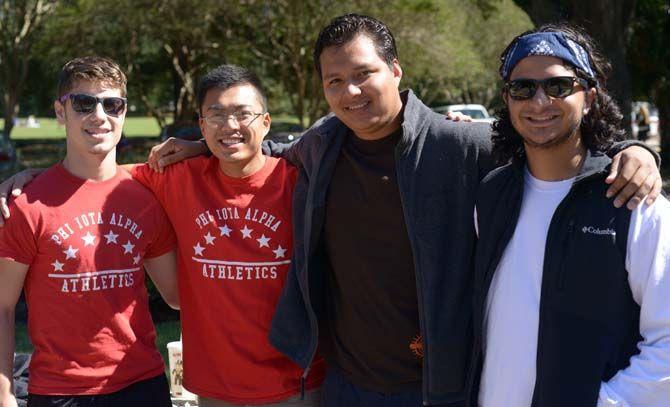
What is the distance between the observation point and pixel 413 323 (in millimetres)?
3354

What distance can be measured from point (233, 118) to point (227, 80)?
183 mm

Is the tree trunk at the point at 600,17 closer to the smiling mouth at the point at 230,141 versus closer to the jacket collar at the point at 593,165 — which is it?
the smiling mouth at the point at 230,141

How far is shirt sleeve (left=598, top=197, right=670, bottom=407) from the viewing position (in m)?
2.53

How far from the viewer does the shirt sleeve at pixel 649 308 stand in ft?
8.30

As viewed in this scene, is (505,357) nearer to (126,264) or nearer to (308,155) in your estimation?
(308,155)

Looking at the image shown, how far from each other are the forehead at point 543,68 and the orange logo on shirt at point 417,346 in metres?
1.15

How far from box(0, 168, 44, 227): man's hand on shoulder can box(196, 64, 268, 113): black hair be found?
2.64 ft

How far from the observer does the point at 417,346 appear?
3348 millimetres

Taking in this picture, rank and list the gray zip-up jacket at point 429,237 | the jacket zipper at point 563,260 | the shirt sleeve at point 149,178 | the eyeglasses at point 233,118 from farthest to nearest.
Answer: the shirt sleeve at point 149,178 → the eyeglasses at point 233,118 → the gray zip-up jacket at point 429,237 → the jacket zipper at point 563,260

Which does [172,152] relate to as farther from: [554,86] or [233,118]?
[554,86]

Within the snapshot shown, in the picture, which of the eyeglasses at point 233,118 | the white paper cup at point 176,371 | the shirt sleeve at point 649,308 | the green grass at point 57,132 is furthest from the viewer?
the green grass at point 57,132

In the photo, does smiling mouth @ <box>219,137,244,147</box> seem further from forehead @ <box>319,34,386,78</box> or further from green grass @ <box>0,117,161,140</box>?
green grass @ <box>0,117,161,140</box>

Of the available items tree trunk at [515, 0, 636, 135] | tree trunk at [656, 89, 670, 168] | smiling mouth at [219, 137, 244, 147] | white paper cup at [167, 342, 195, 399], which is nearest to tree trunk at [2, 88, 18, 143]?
tree trunk at [656, 89, 670, 168]

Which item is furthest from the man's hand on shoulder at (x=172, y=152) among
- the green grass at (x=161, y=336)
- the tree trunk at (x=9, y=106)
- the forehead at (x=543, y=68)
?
the tree trunk at (x=9, y=106)
